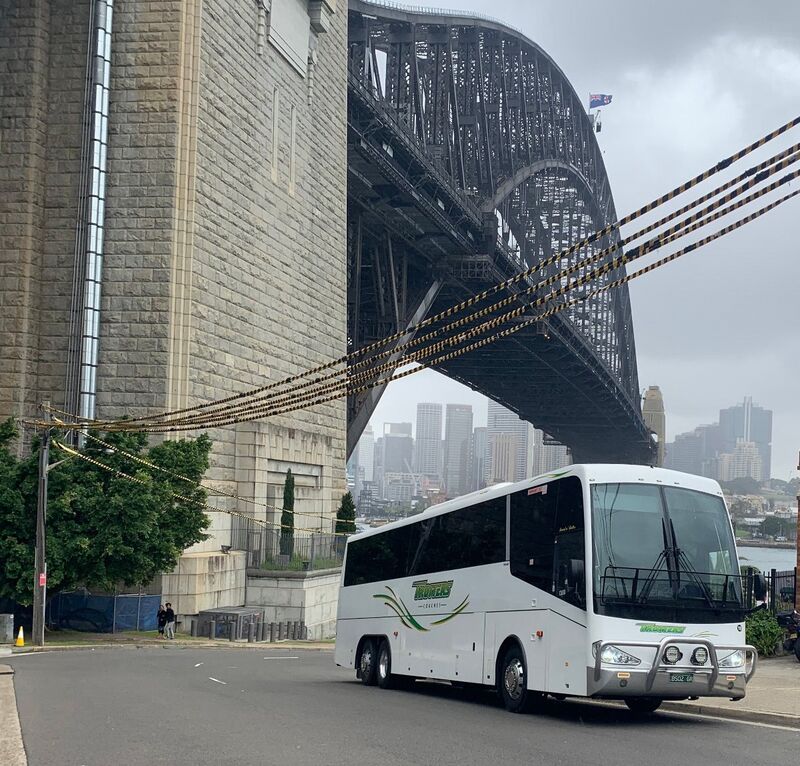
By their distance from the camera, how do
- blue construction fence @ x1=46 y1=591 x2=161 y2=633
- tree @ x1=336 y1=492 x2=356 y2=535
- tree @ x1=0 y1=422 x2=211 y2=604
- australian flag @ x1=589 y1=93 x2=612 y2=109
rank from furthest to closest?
australian flag @ x1=589 y1=93 x2=612 y2=109 < tree @ x1=336 y1=492 x2=356 y2=535 < blue construction fence @ x1=46 y1=591 x2=161 y2=633 < tree @ x1=0 y1=422 x2=211 y2=604

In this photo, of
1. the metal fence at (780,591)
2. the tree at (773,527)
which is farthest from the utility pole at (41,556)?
the tree at (773,527)

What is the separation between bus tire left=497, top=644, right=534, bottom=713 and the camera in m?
A: 15.9

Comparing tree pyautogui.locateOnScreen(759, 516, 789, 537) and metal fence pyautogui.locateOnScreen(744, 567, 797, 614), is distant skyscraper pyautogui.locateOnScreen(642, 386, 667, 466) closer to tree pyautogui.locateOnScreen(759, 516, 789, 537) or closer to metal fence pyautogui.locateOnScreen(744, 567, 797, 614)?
tree pyautogui.locateOnScreen(759, 516, 789, 537)

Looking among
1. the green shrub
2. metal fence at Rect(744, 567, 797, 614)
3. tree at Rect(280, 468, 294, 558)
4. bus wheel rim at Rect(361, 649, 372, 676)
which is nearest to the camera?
bus wheel rim at Rect(361, 649, 372, 676)

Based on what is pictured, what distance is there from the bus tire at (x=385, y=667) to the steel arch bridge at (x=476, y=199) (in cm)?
3194

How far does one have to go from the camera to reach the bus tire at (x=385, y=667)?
69.2 feet

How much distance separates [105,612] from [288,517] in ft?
28.1

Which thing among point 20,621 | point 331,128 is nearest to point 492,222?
point 331,128

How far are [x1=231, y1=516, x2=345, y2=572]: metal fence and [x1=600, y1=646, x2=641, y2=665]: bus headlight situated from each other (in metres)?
25.5

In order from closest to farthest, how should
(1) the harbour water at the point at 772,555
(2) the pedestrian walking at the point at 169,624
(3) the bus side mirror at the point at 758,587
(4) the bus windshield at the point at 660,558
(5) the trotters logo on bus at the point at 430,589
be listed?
(4) the bus windshield at the point at 660,558
(3) the bus side mirror at the point at 758,587
(5) the trotters logo on bus at the point at 430,589
(2) the pedestrian walking at the point at 169,624
(1) the harbour water at the point at 772,555

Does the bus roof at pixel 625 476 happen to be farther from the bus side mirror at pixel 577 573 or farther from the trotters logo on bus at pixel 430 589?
the trotters logo on bus at pixel 430 589

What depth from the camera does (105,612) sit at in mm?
35031

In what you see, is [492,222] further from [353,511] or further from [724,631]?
[724,631]

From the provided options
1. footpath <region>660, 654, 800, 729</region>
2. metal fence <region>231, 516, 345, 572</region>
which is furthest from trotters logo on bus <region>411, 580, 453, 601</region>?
metal fence <region>231, 516, 345, 572</region>
